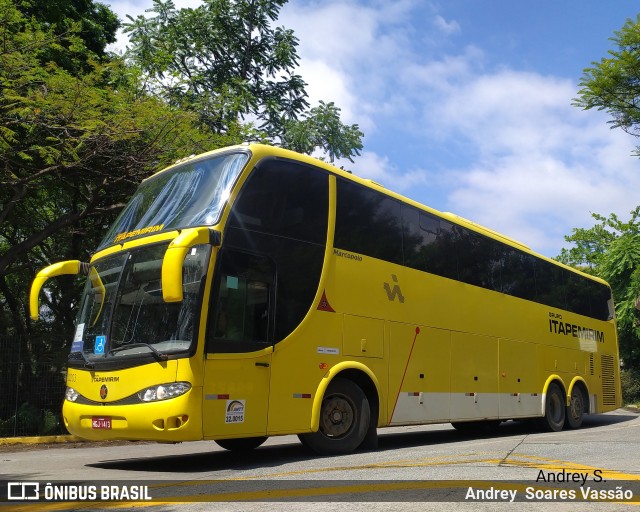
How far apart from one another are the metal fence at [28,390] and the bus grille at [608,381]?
14.1 metres

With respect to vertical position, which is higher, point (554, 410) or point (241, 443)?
point (554, 410)

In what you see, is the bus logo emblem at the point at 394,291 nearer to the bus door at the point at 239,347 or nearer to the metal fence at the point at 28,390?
the bus door at the point at 239,347

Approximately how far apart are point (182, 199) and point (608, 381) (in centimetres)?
1455

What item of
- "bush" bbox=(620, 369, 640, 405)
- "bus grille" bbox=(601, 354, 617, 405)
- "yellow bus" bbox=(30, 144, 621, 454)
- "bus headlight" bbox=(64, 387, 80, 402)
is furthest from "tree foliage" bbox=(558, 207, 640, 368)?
"bus headlight" bbox=(64, 387, 80, 402)

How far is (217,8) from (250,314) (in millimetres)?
19481

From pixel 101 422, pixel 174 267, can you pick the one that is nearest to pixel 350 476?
pixel 174 267

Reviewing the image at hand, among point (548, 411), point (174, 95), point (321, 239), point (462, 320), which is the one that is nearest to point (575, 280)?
point (548, 411)

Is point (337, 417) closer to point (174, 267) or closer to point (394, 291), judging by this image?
point (394, 291)

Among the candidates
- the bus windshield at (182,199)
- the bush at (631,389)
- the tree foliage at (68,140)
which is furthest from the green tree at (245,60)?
the bush at (631,389)

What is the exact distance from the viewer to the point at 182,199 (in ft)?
28.5

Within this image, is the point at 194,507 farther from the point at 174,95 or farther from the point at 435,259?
the point at 174,95

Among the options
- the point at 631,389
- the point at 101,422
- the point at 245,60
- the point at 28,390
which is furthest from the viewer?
the point at 631,389

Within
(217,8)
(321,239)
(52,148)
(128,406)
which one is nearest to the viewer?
(128,406)

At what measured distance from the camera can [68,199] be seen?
18.2 metres
